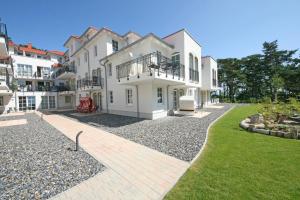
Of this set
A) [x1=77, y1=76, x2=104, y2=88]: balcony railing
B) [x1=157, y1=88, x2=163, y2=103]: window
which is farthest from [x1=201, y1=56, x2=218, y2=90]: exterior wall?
[x1=77, y1=76, x2=104, y2=88]: balcony railing

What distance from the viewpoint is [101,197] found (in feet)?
10.6

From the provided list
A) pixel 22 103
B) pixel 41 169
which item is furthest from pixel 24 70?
pixel 41 169

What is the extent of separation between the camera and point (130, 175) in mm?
4098

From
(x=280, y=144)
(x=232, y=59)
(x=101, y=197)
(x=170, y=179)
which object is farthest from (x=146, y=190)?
(x=232, y=59)

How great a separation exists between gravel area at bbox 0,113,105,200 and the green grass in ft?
8.60

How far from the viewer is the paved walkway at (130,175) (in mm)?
3328

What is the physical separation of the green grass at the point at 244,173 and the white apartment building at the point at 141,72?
22.3ft

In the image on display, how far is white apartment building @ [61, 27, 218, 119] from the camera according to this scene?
41.9 ft

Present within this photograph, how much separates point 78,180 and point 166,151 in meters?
3.10

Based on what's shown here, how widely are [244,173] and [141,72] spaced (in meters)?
11.3

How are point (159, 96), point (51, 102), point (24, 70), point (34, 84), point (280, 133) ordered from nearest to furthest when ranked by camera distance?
point (280, 133), point (159, 96), point (24, 70), point (51, 102), point (34, 84)

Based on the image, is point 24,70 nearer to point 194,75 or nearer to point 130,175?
point 194,75

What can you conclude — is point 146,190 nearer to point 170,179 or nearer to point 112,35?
point 170,179

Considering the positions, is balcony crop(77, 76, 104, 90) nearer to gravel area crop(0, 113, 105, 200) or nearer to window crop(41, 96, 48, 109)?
gravel area crop(0, 113, 105, 200)
